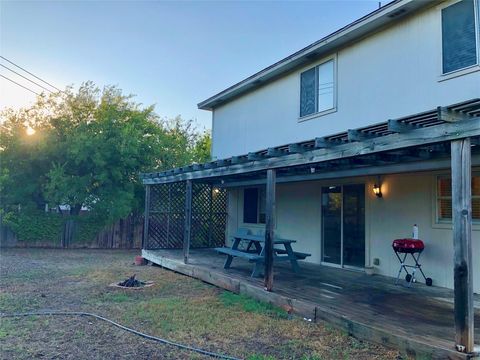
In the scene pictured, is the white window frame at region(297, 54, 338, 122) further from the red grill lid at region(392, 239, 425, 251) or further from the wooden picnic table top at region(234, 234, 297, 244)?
the red grill lid at region(392, 239, 425, 251)

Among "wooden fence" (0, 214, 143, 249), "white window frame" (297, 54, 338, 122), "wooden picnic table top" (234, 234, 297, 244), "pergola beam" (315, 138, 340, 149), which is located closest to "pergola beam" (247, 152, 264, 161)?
"pergola beam" (315, 138, 340, 149)

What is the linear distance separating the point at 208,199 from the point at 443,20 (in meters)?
8.34

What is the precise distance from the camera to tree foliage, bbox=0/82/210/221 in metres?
13.2

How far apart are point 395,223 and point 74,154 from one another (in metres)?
10.1

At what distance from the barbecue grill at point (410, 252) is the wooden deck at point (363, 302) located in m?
0.18

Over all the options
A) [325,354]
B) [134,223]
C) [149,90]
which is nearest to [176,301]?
[325,354]

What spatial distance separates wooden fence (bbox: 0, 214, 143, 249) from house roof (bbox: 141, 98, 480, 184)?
8126 millimetres

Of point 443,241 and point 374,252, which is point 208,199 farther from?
point 443,241

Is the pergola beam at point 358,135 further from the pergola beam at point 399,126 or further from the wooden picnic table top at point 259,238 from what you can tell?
the wooden picnic table top at point 259,238

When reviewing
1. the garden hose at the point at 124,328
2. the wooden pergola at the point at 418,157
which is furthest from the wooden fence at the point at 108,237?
the garden hose at the point at 124,328

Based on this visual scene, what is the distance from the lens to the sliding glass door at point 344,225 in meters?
8.23

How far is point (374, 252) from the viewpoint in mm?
7812

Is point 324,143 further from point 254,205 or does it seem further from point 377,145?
point 254,205

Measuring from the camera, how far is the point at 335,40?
7.86 m
